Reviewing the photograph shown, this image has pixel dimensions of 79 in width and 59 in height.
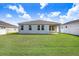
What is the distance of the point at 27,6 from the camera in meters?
4.61

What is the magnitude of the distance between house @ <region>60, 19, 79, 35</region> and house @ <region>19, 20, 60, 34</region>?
15cm

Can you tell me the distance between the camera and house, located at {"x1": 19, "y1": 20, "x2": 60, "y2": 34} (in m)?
4.78

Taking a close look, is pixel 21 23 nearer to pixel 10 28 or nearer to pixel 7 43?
pixel 10 28

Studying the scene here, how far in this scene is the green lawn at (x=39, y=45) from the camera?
4.50m

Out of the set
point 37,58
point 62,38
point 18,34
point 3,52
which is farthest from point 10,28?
point 62,38

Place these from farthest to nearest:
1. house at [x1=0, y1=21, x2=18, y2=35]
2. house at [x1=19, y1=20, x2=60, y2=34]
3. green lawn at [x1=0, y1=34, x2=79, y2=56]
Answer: house at [x1=19, y1=20, x2=60, y2=34] → house at [x1=0, y1=21, x2=18, y2=35] → green lawn at [x1=0, y1=34, x2=79, y2=56]

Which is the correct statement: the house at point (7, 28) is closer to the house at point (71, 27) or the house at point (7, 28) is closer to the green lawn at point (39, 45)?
the green lawn at point (39, 45)

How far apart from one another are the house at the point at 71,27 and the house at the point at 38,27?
0.15 metres

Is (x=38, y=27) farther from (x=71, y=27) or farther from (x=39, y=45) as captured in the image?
(x=71, y=27)

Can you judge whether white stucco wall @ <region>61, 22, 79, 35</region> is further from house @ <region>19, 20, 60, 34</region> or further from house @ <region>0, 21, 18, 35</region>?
house @ <region>0, 21, 18, 35</region>

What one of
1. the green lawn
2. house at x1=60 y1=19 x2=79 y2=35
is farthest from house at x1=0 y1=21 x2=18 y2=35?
house at x1=60 y1=19 x2=79 y2=35

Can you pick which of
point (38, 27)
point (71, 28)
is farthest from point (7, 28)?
point (71, 28)

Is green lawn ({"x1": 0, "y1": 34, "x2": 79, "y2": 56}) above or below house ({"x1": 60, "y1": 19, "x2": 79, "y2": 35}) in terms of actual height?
below

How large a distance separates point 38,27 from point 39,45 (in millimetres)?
599
